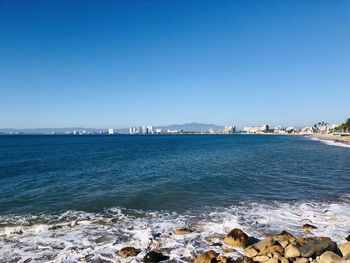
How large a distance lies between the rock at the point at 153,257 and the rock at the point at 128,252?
771 millimetres

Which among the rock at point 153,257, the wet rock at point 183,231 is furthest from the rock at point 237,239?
the rock at point 153,257

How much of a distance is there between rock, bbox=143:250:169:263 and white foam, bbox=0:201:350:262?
458 millimetres

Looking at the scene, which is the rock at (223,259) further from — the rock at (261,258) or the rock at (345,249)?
the rock at (345,249)

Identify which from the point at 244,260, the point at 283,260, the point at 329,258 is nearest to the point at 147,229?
the point at 244,260

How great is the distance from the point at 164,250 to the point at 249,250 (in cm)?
395

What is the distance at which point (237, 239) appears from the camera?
14.3 metres

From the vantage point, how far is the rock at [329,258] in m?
11.3

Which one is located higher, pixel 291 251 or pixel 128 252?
pixel 291 251

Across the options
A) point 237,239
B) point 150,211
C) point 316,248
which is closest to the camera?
point 316,248

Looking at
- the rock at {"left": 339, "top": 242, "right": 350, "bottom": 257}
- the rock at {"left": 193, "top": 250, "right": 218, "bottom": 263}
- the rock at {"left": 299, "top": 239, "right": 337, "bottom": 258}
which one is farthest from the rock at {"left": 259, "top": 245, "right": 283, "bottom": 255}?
the rock at {"left": 339, "top": 242, "right": 350, "bottom": 257}

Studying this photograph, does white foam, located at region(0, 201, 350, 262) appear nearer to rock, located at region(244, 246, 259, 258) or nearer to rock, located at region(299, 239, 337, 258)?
rock, located at region(244, 246, 259, 258)

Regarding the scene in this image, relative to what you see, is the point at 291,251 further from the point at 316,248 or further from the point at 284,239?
the point at 284,239

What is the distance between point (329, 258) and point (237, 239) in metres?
4.14

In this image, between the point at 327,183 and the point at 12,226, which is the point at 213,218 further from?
the point at 327,183
